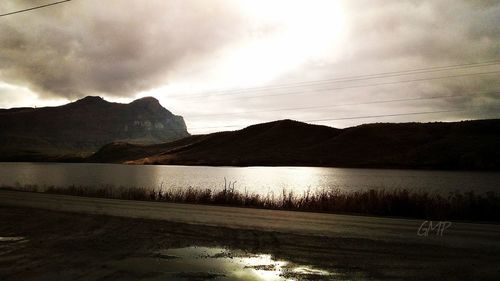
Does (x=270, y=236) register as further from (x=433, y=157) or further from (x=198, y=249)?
(x=433, y=157)

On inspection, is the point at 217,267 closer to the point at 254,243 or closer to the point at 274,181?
the point at 254,243

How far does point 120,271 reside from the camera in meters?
7.97

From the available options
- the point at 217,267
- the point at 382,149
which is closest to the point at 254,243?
the point at 217,267

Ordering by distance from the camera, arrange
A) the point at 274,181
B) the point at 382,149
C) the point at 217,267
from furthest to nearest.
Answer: the point at 382,149, the point at 274,181, the point at 217,267

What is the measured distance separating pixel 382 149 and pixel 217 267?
6090 inches

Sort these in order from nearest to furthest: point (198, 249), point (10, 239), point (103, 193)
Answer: point (198, 249)
point (10, 239)
point (103, 193)

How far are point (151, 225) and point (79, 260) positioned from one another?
4.91 meters

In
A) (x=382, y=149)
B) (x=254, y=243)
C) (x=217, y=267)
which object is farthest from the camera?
(x=382, y=149)

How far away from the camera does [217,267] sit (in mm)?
8469

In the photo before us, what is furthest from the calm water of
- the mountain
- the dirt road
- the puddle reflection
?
the mountain

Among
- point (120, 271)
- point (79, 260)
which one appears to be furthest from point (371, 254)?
point (79, 260)

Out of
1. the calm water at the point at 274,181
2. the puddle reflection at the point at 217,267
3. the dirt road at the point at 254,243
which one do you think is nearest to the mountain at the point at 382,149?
the calm water at the point at 274,181

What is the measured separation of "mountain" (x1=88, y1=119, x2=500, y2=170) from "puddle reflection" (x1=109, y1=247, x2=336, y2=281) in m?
127

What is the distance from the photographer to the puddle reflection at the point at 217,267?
7.75 meters
